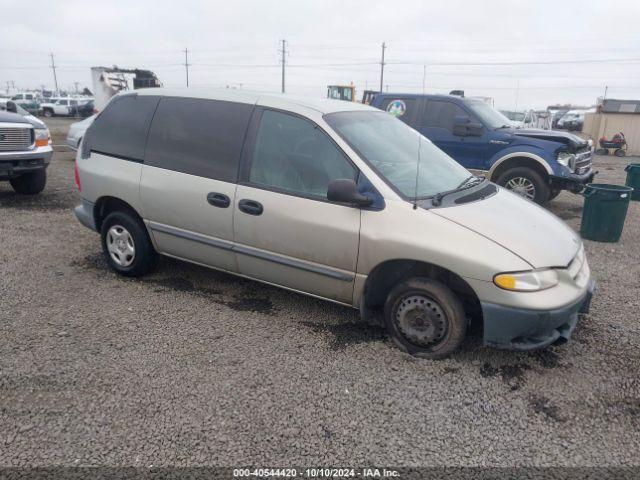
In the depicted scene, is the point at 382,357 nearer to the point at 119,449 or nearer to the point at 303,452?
the point at 303,452

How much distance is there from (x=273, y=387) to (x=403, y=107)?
23.7ft

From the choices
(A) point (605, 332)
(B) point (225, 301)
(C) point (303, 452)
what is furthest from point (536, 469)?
(B) point (225, 301)

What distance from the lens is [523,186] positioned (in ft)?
27.5

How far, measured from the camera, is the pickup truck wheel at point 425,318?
3.40m

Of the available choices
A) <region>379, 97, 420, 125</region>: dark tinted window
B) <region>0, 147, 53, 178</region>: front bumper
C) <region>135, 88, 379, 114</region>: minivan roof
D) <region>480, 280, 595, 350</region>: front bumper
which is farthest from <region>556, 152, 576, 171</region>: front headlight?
<region>0, 147, 53, 178</region>: front bumper

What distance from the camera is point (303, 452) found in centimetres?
265

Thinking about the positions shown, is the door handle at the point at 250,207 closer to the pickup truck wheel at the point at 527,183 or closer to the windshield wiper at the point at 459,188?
the windshield wiper at the point at 459,188

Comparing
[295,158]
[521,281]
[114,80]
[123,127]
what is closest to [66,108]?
[114,80]

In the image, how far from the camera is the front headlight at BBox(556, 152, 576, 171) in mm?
8219

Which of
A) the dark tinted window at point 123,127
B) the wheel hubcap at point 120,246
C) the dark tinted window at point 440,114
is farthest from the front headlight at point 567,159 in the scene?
the wheel hubcap at point 120,246

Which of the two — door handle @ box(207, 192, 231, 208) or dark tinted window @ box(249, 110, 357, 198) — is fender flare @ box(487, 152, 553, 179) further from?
door handle @ box(207, 192, 231, 208)

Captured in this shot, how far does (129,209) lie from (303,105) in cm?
199

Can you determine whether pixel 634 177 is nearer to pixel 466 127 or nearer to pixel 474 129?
pixel 474 129

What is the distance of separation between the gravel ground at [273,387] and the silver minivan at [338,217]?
1.02 feet
